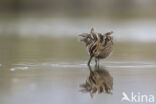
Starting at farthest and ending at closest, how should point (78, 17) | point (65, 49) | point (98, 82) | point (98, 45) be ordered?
point (78, 17), point (65, 49), point (98, 45), point (98, 82)

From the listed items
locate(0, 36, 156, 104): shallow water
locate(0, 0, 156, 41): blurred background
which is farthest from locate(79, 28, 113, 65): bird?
locate(0, 0, 156, 41): blurred background

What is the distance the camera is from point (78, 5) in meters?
25.6

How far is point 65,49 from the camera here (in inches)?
470

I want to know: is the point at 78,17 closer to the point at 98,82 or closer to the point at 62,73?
the point at 62,73

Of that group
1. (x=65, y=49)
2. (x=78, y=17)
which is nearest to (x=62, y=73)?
(x=65, y=49)

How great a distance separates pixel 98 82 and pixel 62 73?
3.08 ft

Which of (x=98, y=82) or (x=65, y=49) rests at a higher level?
(x=98, y=82)

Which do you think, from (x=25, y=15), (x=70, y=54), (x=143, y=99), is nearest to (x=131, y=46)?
(x=70, y=54)

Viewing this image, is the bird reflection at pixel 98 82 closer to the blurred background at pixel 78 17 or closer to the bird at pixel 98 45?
the bird at pixel 98 45

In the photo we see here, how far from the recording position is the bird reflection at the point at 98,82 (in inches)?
263

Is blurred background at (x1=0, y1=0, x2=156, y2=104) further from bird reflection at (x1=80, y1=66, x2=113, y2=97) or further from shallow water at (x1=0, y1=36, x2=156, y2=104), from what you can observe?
bird reflection at (x1=80, y1=66, x2=113, y2=97)

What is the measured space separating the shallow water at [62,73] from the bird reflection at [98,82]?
0.08m

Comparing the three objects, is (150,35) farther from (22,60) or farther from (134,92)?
(134,92)

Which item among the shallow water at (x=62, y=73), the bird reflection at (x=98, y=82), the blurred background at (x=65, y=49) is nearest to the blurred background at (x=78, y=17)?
the blurred background at (x=65, y=49)
